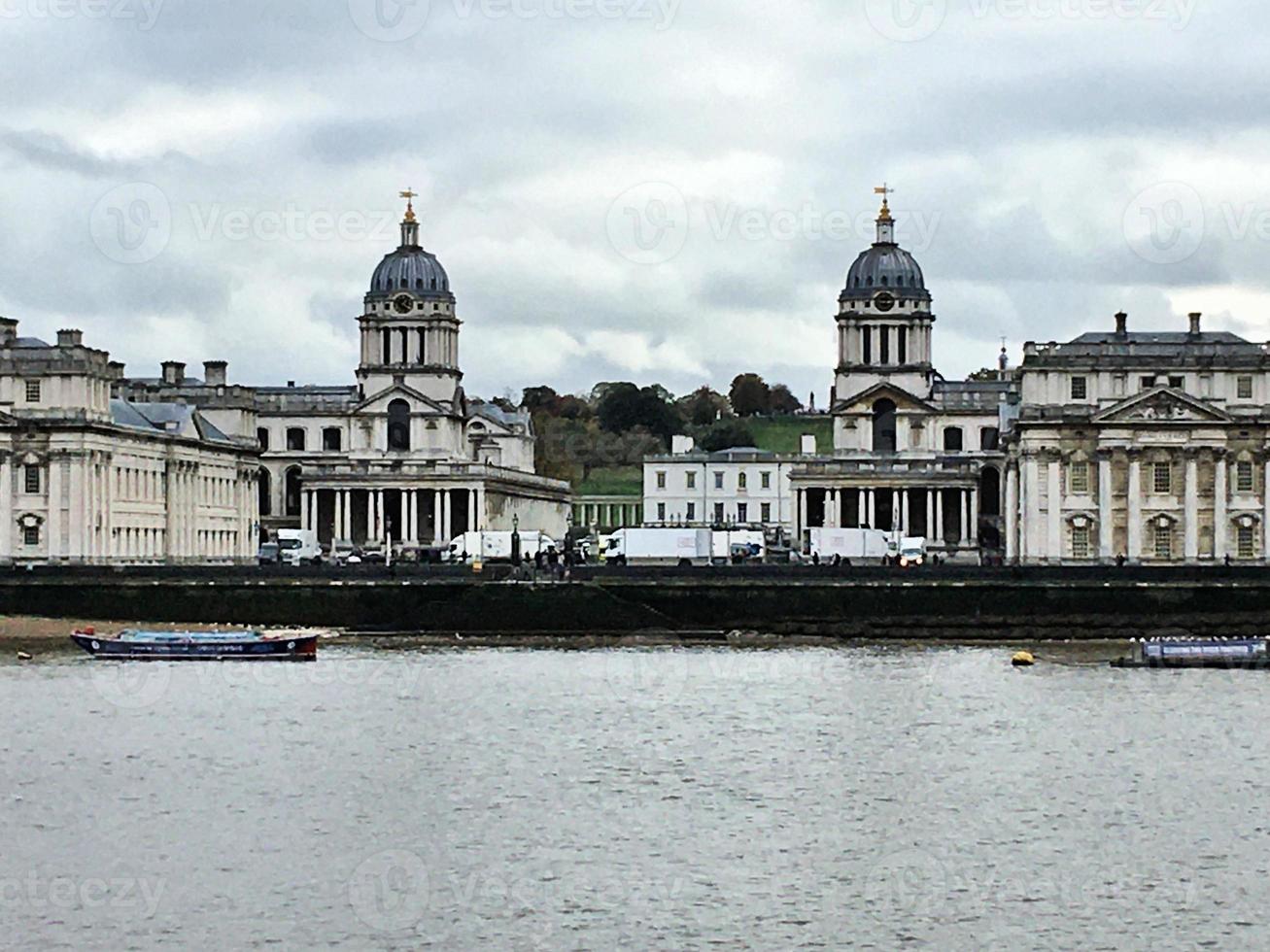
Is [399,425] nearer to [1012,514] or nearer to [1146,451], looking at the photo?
[1012,514]

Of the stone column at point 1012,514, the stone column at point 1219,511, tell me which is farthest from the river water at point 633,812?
the stone column at point 1012,514

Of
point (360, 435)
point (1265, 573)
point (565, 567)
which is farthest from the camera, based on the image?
point (360, 435)

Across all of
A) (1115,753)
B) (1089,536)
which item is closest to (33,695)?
(1115,753)

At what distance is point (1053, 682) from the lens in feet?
259

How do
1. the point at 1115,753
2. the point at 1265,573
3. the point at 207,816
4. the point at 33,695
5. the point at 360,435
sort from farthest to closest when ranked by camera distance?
the point at 360,435 < the point at 1265,573 < the point at 33,695 < the point at 1115,753 < the point at 207,816

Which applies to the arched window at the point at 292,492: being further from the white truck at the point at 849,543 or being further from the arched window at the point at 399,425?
the white truck at the point at 849,543

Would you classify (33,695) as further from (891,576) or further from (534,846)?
(891,576)

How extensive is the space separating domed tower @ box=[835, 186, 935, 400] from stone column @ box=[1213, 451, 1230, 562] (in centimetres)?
3910

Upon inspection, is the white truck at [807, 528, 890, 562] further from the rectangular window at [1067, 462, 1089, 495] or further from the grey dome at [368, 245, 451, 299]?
the grey dome at [368, 245, 451, 299]

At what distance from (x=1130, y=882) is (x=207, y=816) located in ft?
53.7

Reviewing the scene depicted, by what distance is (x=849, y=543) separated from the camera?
128 metres

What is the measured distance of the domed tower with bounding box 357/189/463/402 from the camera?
164 m

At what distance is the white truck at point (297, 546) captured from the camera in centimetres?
13575

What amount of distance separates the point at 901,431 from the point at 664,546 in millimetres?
39396
